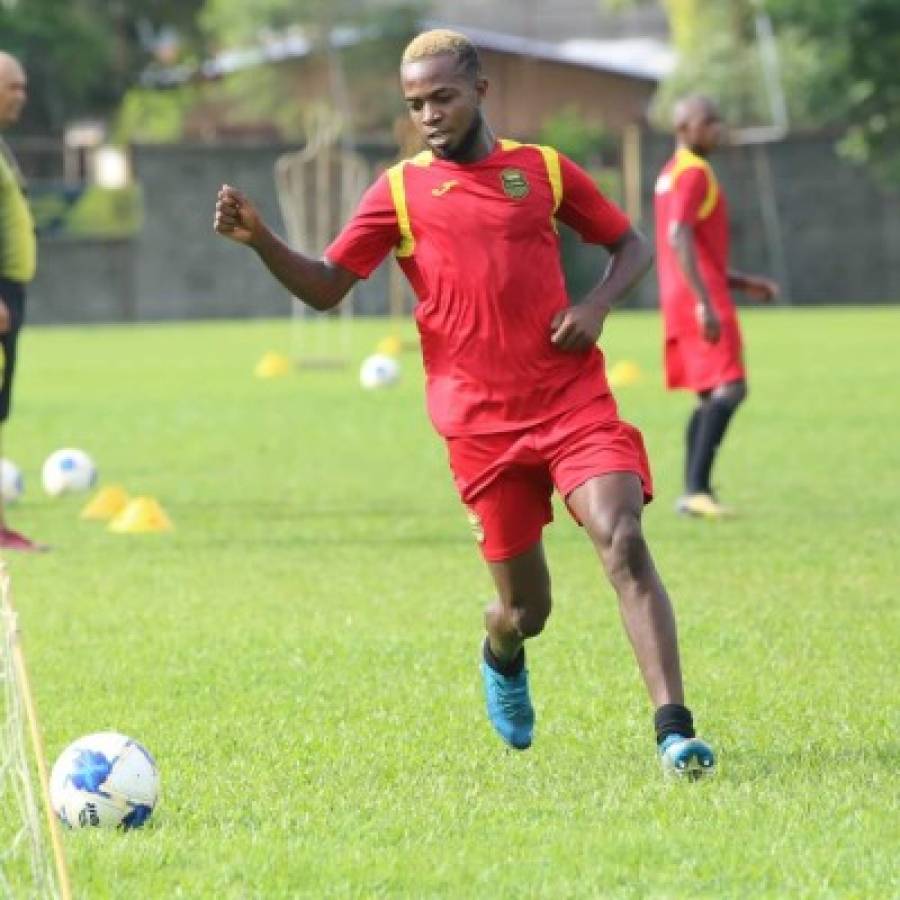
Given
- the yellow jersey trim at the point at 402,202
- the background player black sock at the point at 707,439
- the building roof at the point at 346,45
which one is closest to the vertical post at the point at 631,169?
the building roof at the point at 346,45

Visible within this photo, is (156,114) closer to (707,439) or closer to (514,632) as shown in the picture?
(707,439)

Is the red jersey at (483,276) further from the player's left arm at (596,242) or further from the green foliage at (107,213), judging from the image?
the green foliage at (107,213)

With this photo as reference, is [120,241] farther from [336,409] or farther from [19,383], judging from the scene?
[336,409]

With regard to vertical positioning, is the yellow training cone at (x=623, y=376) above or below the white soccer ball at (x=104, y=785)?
below

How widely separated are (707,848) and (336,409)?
15691mm

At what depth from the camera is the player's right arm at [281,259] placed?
20.5 ft

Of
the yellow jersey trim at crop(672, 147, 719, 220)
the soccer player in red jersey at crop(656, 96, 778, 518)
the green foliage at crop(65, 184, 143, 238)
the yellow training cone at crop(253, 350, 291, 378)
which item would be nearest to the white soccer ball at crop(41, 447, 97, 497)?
the soccer player in red jersey at crop(656, 96, 778, 518)

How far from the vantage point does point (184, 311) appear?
4331cm

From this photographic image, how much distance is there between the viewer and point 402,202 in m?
6.72

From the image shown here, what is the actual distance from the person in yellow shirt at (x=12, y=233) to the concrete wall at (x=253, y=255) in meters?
30.1

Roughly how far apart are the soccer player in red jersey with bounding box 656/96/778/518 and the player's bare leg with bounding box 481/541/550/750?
5733 millimetres

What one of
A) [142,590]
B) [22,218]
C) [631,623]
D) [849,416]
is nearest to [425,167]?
[631,623]

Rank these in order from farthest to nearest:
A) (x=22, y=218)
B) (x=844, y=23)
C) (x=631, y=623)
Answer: (x=844, y=23) < (x=22, y=218) < (x=631, y=623)

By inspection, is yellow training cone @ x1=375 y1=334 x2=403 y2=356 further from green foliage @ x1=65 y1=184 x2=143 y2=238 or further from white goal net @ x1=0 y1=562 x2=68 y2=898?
white goal net @ x1=0 y1=562 x2=68 y2=898
